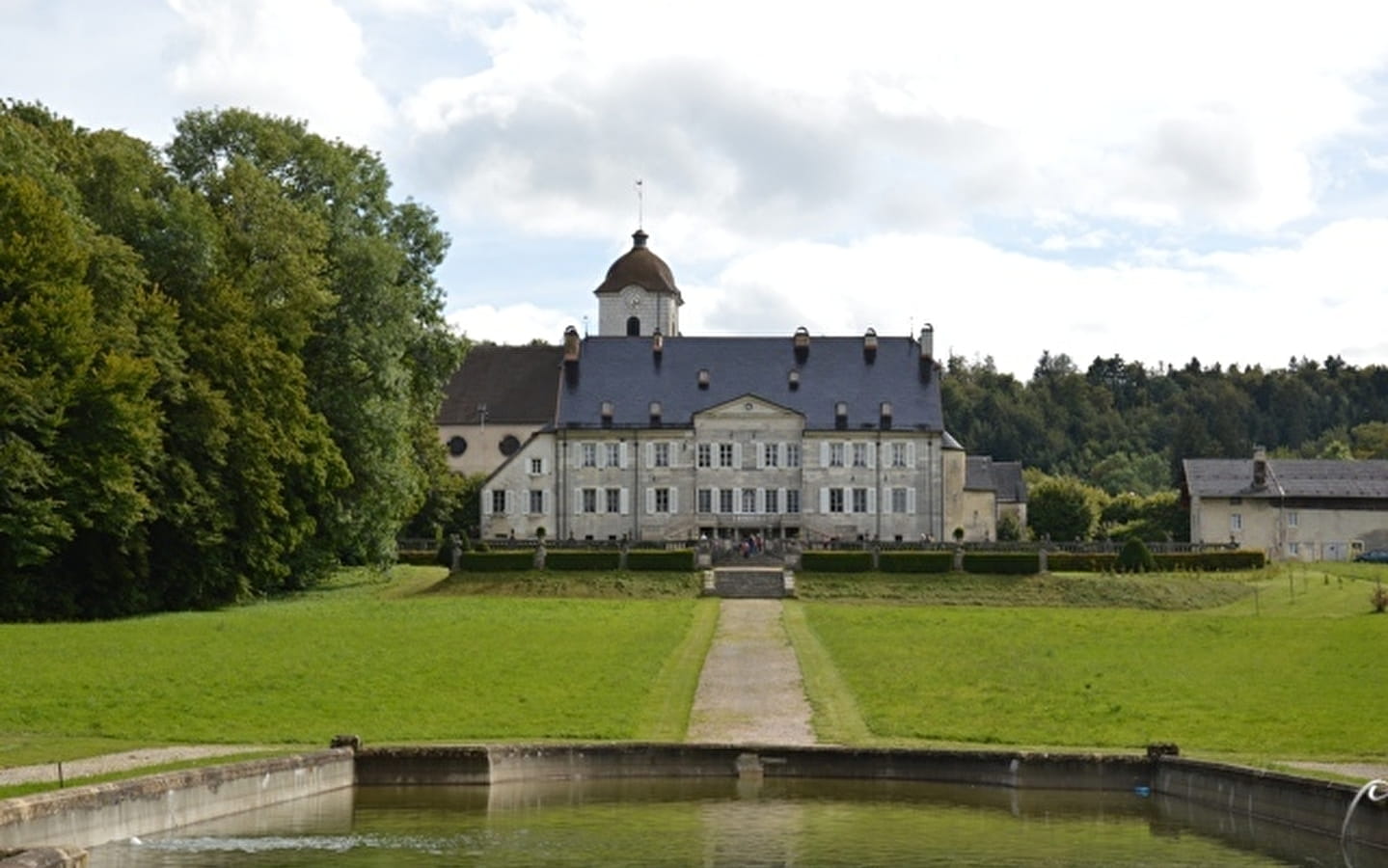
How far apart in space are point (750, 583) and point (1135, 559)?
13.1m

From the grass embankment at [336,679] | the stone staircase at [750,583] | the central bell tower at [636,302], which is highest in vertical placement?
the central bell tower at [636,302]

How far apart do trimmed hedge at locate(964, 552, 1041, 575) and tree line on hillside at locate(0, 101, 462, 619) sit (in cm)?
1741

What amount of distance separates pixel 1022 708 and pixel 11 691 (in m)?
13.9

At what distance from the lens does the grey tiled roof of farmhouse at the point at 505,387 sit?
8812 centimetres

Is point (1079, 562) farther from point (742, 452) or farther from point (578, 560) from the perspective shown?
point (742, 452)

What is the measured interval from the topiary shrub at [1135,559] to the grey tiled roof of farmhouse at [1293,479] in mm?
16792

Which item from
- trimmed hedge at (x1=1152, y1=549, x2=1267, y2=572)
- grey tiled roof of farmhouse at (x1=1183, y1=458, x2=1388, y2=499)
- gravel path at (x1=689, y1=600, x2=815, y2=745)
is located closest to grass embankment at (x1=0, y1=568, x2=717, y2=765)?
gravel path at (x1=689, y1=600, x2=815, y2=745)

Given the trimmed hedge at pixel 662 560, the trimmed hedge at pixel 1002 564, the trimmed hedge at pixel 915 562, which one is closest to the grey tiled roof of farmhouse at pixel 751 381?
the trimmed hedge at pixel 915 562

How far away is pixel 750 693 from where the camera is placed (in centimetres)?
2791

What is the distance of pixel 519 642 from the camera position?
35.4 m

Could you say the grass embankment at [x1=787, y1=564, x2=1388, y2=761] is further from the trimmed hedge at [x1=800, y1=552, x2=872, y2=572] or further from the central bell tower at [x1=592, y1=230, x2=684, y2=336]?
the central bell tower at [x1=592, y1=230, x2=684, y2=336]

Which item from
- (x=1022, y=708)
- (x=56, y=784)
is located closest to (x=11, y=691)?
(x=56, y=784)

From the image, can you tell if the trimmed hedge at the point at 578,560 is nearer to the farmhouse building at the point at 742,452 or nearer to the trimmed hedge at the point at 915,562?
the trimmed hedge at the point at 915,562

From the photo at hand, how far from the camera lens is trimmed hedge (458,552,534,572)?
5897cm
